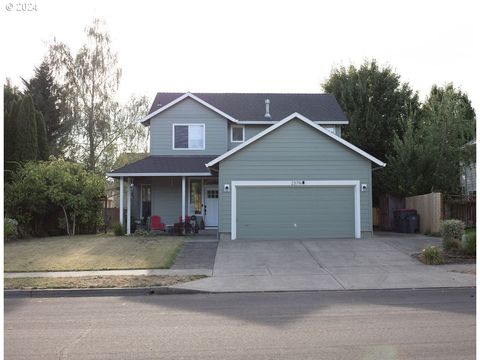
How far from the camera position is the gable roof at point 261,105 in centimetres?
2456

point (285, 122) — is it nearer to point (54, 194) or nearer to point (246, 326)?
point (54, 194)

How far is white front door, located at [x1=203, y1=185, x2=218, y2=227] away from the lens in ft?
77.4

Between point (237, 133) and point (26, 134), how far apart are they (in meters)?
10.3

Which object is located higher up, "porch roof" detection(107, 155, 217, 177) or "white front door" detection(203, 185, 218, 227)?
"porch roof" detection(107, 155, 217, 177)

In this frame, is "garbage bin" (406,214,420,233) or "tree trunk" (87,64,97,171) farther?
"tree trunk" (87,64,97,171)

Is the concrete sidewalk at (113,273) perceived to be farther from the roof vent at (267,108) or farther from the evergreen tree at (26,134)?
the evergreen tree at (26,134)

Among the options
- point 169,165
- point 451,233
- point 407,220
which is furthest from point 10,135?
point 451,233

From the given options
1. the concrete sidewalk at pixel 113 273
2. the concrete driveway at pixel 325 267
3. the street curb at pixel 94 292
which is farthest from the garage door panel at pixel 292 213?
the street curb at pixel 94 292

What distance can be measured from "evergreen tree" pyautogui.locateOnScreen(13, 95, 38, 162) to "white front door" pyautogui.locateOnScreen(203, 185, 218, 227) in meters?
8.80

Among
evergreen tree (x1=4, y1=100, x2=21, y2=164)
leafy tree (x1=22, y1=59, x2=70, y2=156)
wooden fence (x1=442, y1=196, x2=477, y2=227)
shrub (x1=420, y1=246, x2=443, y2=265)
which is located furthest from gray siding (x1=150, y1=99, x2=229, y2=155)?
leafy tree (x1=22, y1=59, x2=70, y2=156)

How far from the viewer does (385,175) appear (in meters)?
26.5

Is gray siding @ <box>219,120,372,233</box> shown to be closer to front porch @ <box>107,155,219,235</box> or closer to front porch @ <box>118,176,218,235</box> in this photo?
front porch @ <box>107,155,219,235</box>

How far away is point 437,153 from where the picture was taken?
2389cm

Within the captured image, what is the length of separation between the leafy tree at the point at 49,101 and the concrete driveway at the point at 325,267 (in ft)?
71.3
